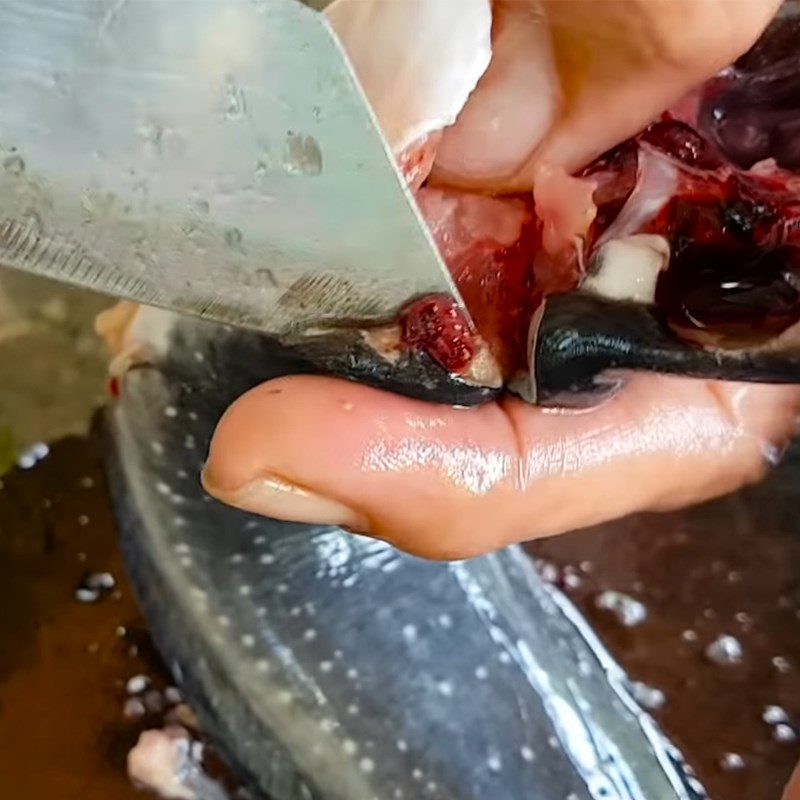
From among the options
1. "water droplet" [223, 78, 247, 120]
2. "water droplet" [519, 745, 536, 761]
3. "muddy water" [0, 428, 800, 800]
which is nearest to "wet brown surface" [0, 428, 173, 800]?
"muddy water" [0, 428, 800, 800]

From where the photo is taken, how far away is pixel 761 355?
32 centimetres

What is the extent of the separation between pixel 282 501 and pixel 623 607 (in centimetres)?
16

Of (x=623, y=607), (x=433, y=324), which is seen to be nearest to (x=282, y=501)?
(x=433, y=324)

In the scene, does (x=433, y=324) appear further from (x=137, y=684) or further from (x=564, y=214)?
(x=137, y=684)

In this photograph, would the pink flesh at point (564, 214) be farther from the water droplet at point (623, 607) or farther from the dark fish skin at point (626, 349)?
the water droplet at point (623, 607)

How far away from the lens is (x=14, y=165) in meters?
0.26

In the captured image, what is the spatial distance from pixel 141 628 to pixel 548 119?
0.22 m

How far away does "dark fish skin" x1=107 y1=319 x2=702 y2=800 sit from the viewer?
0.40m

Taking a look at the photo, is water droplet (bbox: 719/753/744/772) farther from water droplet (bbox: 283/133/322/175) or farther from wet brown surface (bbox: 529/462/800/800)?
water droplet (bbox: 283/133/322/175)

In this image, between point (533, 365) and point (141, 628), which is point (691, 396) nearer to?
point (533, 365)

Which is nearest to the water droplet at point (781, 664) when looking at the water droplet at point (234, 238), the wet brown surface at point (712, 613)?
the wet brown surface at point (712, 613)

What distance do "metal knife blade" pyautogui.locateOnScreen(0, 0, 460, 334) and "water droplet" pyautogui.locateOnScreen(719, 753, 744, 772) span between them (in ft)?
0.63

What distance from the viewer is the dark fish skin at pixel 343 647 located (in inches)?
15.7

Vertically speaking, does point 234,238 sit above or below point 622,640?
above
